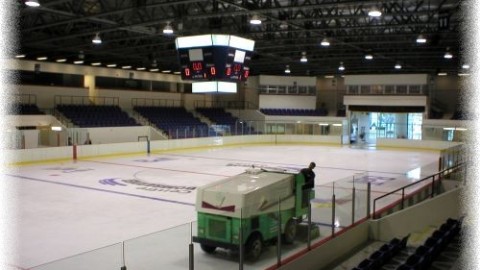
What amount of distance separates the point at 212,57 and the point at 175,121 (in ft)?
64.3

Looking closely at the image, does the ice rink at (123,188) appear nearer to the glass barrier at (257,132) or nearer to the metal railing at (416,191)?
the metal railing at (416,191)

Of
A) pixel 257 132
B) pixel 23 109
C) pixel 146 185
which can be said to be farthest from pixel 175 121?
pixel 146 185

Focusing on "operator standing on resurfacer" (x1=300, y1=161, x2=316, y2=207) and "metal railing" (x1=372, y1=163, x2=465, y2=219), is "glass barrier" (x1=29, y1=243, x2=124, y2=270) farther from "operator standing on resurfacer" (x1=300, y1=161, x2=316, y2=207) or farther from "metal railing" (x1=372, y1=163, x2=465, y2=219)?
"metal railing" (x1=372, y1=163, x2=465, y2=219)

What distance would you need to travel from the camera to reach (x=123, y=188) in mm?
14633

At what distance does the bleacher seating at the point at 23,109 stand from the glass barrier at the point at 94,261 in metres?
22.2

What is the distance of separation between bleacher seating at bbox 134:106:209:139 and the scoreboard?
14.4 metres

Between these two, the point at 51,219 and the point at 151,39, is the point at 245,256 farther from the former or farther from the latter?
the point at 151,39

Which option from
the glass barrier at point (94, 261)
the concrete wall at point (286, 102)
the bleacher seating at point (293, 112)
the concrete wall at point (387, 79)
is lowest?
the glass barrier at point (94, 261)

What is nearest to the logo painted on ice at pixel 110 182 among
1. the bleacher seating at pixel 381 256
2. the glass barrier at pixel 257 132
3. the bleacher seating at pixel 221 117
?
the glass barrier at pixel 257 132

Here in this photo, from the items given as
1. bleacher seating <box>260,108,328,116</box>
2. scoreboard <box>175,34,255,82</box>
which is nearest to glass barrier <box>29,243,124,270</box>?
scoreboard <box>175,34,255,82</box>

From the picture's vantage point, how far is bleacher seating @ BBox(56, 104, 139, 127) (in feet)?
89.4

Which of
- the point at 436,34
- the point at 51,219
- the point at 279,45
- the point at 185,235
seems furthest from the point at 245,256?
the point at 279,45

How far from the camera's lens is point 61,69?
30.6 meters

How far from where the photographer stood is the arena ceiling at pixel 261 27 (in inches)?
599
